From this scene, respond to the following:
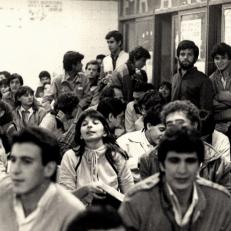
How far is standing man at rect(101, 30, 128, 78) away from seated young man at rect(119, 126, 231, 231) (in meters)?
4.50

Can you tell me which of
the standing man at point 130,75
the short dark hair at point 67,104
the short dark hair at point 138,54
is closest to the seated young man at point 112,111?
the short dark hair at point 67,104

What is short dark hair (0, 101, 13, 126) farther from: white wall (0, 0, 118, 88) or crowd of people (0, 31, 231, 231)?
white wall (0, 0, 118, 88)

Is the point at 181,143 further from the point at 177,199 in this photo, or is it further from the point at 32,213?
the point at 32,213

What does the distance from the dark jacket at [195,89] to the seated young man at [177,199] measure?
2718 mm

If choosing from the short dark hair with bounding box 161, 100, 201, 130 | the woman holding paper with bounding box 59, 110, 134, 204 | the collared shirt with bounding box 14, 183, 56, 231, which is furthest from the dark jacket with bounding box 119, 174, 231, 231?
the woman holding paper with bounding box 59, 110, 134, 204

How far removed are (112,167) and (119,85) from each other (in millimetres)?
2840

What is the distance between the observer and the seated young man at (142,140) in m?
4.18

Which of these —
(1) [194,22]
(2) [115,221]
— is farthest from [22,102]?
(2) [115,221]

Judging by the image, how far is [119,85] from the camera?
6.80 meters

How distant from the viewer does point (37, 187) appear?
2623 millimetres

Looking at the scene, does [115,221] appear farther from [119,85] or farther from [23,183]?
[119,85]

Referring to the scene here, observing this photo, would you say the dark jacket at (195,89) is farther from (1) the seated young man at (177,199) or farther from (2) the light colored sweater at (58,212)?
(2) the light colored sweater at (58,212)

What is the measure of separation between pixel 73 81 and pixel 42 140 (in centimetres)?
437

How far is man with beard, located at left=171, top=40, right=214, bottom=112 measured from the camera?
17.8ft
